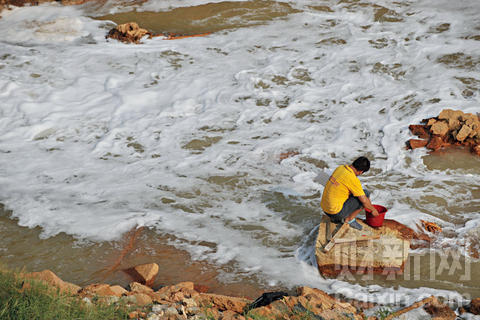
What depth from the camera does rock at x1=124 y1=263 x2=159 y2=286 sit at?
4.40 m

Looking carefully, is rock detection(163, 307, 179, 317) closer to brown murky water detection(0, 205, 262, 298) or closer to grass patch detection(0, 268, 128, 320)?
grass patch detection(0, 268, 128, 320)

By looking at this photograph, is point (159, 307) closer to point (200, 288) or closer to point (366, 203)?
point (200, 288)

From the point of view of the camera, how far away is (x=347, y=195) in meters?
4.88

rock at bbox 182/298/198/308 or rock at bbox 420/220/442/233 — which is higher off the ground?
rock at bbox 182/298/198/308

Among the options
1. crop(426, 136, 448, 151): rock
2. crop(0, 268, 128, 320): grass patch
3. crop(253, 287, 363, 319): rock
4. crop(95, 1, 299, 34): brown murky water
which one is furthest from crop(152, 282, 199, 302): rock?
crop(95, 1, 299, 34): brown murky water

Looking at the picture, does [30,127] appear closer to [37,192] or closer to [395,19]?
[37,192]

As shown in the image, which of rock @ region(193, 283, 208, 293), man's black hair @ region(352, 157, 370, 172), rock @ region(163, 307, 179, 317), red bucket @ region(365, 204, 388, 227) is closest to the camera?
rock @ region(163, 307, 179, 317)

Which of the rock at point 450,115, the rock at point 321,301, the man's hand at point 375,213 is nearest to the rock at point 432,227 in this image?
the man's hand at point 375,213

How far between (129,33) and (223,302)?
933cm

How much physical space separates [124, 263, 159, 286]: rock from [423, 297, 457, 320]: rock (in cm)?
256

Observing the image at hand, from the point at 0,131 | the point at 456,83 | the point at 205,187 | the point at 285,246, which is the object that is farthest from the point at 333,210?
the point at 0,131

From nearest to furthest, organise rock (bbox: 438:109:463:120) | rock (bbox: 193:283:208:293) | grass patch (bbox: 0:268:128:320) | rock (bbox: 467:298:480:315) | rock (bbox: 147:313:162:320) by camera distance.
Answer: grass patch (bbox: 0:268:128:320), rock (bbox: 147:313:162:320), rock (bbox: 467:298:480:315), rock (bbox: 193:283:208:293), rock (bbox: 438:109:463:120)

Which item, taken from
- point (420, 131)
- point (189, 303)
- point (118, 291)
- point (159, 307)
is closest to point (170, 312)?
point (159, 307)

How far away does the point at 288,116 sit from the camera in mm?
8242
